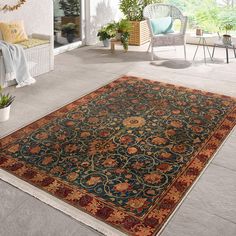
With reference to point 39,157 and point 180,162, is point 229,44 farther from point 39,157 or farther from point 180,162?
point 39,157

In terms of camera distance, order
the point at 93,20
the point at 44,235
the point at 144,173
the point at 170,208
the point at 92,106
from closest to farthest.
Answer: the point at 44,235 → the point at 170,208 → the point at 144,173 → the point at 92,106 → the point at 93,20

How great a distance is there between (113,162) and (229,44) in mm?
3986

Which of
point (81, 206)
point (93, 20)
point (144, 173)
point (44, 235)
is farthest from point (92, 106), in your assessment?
point (93, 20)

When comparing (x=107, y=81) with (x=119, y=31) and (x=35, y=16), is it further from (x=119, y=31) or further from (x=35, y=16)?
(x=119, y=31)

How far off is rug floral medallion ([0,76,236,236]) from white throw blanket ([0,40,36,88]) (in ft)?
3.33

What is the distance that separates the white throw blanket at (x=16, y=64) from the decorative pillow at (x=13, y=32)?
39cm

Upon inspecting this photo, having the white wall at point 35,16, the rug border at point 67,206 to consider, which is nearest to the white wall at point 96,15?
the white wall at point 35,16

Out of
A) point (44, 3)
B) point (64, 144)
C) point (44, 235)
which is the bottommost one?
point (44, 235)

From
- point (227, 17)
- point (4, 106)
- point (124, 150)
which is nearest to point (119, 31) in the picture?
point (227, 17)

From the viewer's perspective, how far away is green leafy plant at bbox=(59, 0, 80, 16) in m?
6.78

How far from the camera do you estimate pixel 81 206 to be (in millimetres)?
2598

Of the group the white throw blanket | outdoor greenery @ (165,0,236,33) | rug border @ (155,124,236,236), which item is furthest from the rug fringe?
outdoor greenery @ (165,0,236,33)

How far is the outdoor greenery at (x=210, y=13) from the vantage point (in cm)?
754

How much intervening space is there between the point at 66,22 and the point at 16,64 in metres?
2.42
